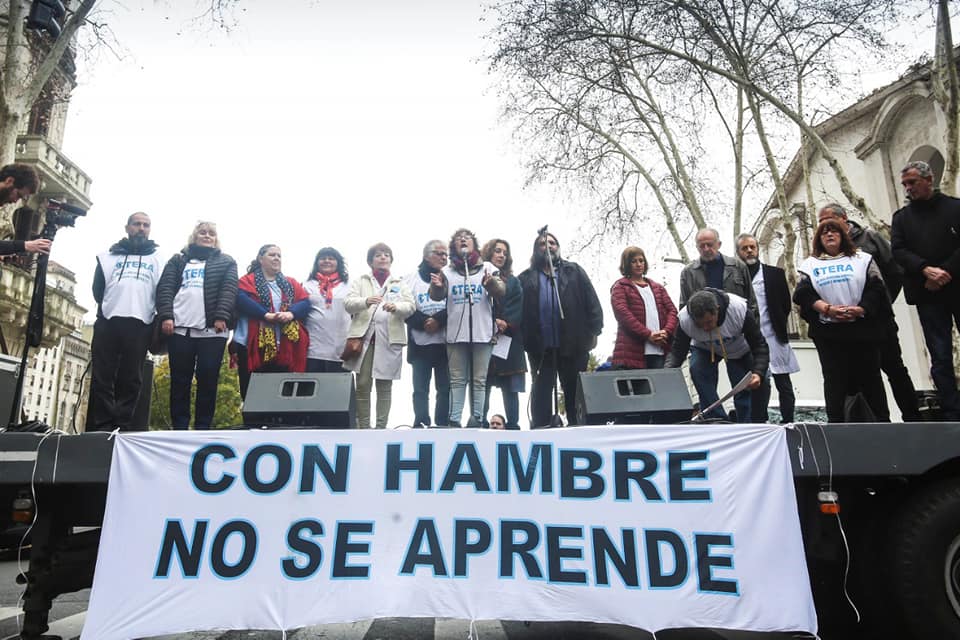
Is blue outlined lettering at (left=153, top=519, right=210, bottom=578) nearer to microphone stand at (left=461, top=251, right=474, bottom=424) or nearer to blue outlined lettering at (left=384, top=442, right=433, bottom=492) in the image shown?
blue outlined lettering at (left=384, top=442, right=433, bottom=492)

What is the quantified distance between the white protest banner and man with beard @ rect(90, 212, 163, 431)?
140cm

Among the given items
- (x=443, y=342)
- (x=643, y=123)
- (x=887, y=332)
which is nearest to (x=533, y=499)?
(x=443, y=342)

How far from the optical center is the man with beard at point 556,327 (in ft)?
18.5

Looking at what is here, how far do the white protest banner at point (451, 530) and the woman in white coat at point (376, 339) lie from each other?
2.39 meters

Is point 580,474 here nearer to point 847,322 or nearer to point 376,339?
point 847,322

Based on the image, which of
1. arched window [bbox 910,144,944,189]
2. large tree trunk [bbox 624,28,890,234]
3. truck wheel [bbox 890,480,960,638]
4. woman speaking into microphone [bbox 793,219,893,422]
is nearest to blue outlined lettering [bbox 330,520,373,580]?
truck wheel [bbox 890,480,960,638]

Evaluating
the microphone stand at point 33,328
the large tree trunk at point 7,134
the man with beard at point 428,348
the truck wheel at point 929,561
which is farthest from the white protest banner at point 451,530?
the large tree trunk at point 7,134

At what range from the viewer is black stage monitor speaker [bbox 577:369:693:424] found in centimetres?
389

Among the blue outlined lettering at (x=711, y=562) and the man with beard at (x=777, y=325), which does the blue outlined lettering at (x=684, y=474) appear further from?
the man with beard at (x=777, y=325)

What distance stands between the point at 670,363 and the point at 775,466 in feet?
5.12

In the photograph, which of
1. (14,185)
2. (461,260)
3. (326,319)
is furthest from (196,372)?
(461,260)

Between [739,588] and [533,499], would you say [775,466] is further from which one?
[533,499]

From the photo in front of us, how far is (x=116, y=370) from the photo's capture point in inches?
191

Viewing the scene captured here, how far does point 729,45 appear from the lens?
44.0 ft
